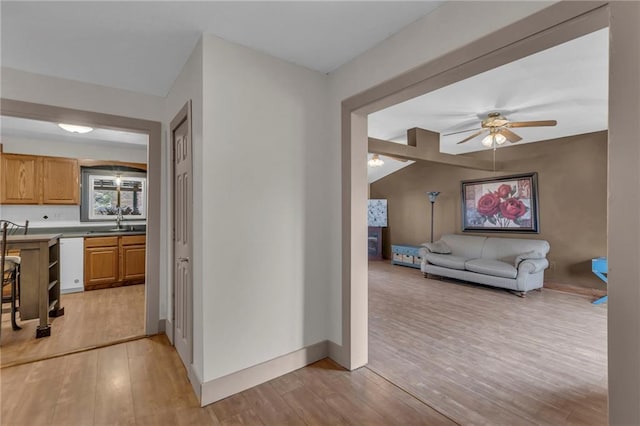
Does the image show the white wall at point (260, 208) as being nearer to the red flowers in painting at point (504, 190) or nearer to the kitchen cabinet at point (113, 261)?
the kitchen cabinet at point (113, 261)

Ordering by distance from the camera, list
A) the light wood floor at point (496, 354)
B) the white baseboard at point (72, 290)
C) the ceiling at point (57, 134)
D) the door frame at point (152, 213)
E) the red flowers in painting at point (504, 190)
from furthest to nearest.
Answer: the red flowers in painting at point (504, 190) → the white baseboard at point (72, 290) → the ceiling at point (57, 134) → the door frame at point (152, 213) → the light wood floor at point (496, 354)

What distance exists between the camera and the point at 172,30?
1.98m

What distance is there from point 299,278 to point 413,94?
162 centimetres

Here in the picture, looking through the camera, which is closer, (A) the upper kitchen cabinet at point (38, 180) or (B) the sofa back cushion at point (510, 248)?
(A) the upper kitchen cabinet at point (38, 180)

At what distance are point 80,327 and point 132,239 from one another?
1953mm

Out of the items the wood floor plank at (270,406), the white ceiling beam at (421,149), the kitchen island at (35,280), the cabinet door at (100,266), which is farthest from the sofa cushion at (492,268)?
the cabinet door at (100,266)

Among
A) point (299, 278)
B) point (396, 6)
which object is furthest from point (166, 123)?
point (396, 6)

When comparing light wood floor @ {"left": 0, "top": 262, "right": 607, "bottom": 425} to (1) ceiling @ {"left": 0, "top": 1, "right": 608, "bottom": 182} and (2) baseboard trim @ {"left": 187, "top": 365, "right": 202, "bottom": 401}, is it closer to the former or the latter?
(2) baseboard trim @ {"left": 187, "top": 365, "right": 202, "bottom": 401}

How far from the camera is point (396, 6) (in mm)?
1783

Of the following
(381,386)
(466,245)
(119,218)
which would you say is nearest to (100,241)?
(119,218)

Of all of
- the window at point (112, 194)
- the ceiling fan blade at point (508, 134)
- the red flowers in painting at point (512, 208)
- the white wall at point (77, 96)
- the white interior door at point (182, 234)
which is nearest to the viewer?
the white interior door at point (182, 234)

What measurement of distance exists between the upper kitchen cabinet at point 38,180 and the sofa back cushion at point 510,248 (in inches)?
283

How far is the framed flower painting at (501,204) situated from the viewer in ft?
17.6

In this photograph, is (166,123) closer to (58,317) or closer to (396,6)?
(396,6)
